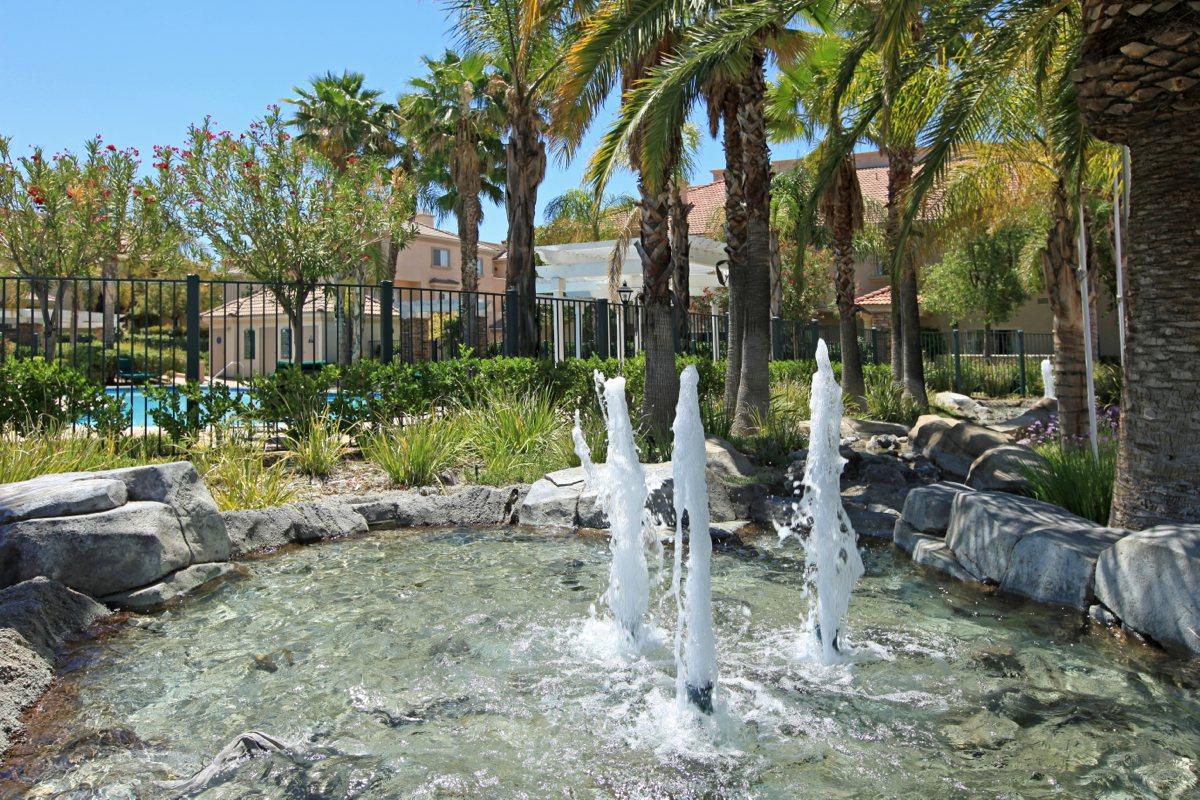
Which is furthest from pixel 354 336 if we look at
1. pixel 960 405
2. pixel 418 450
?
pixel 418 450

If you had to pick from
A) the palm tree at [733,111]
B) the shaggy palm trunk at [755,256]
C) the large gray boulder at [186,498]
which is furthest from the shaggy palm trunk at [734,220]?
the large gray boulder at [186,498]

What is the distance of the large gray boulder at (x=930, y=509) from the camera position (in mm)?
7148

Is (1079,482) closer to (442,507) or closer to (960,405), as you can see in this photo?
(442,507)

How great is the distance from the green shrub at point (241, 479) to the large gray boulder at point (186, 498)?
101cm

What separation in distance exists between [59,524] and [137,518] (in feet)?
1.51

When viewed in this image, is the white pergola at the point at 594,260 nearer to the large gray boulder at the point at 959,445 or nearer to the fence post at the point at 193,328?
the large gray boulder at the point at 959,445

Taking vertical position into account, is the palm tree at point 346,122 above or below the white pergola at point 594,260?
above

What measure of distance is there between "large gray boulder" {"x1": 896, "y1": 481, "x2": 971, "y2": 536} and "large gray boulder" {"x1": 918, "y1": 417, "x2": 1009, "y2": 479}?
3.22 meters

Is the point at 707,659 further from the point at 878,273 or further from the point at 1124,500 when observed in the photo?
the point at 878,273

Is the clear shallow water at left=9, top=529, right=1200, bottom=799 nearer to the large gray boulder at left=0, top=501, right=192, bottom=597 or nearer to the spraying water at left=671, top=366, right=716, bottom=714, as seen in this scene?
the spraying water at left=671, top=366, right=716, bottom=714

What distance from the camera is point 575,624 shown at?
5.21 metres

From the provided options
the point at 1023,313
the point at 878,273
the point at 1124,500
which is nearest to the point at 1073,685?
the point at 1124,500

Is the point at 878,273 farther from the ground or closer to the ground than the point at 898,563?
farther from the ground

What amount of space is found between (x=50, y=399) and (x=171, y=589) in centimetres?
411
